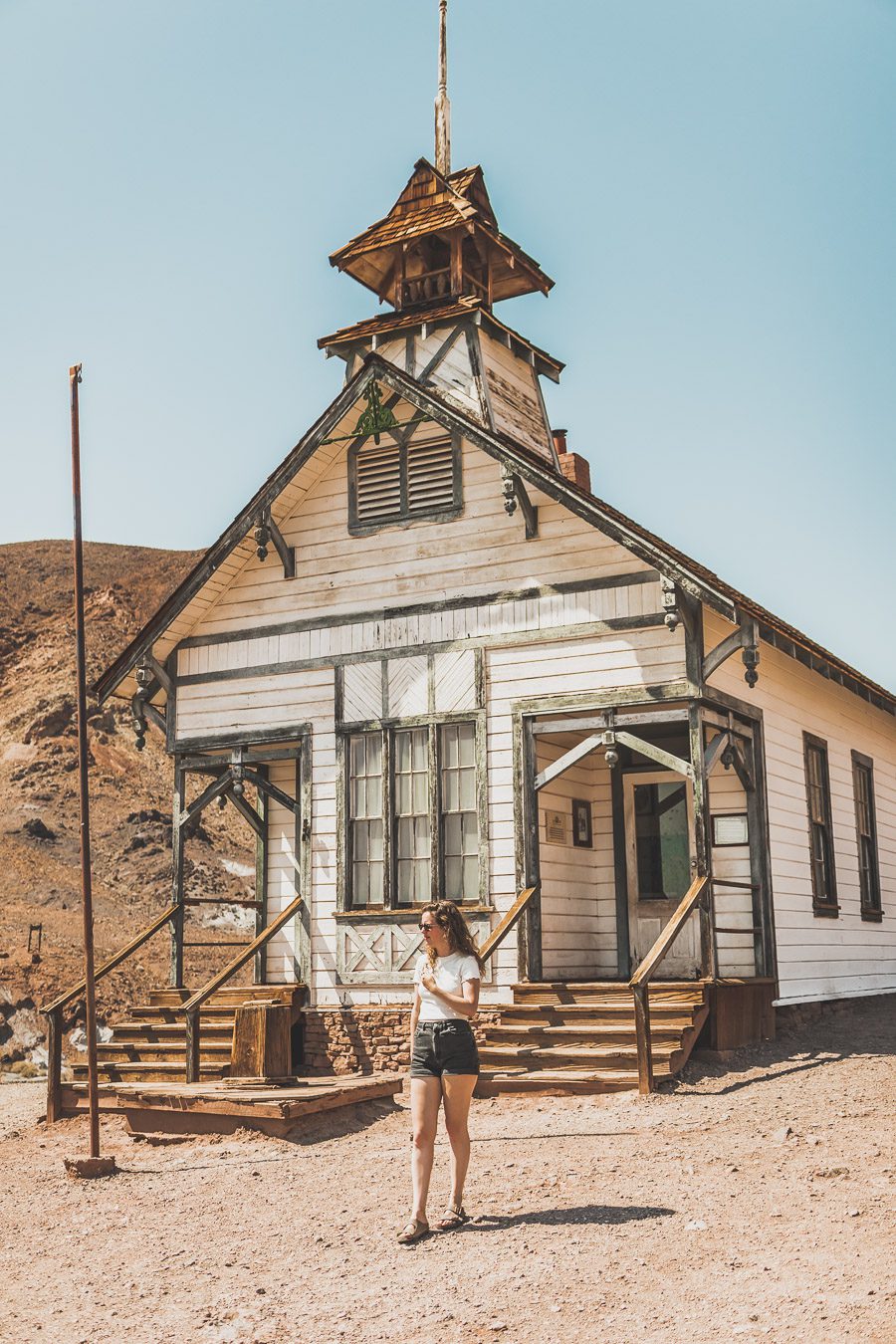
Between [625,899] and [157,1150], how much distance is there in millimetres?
6362

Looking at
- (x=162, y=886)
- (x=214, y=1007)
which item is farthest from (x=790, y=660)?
(x=162, y=886)

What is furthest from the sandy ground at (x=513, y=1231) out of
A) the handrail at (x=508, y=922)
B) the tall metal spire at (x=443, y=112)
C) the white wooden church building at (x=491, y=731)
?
the tall metal spire at (x=443, y=112)

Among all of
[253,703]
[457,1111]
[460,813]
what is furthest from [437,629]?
[457,1111]

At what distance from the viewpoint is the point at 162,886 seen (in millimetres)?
39594

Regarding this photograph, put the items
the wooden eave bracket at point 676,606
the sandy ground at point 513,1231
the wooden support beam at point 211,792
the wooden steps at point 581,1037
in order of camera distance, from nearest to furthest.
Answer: the sandy ground at point 513,1231 < the wooden steps at point 581,1037 < the wooden eave bracket at point 676,606 < the wooden support beam at point 211,792

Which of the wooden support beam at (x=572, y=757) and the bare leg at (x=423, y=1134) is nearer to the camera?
the bare leg at (x=423, y=1134)

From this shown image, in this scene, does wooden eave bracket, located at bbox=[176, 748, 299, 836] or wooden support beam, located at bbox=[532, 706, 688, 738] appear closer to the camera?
wooden support beam, located at bbox=[532, 706, 688, 738]

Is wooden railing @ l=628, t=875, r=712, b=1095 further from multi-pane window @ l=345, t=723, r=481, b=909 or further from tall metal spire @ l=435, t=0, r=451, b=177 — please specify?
tall metal spire @ l=435, t=0, r=451, b=177

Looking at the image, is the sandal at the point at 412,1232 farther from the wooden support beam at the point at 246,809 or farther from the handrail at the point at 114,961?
the wooden support beam at the point at 246,809

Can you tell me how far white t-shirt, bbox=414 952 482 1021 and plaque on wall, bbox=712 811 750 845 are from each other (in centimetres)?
753

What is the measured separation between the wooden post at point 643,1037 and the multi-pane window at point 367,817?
4.23 meters

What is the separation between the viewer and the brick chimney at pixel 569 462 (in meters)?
20.7

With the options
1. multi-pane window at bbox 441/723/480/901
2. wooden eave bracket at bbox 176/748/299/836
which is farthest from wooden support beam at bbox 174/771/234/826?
multi-pane window at bbox 441/723/480/901

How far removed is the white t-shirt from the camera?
8172 mm
